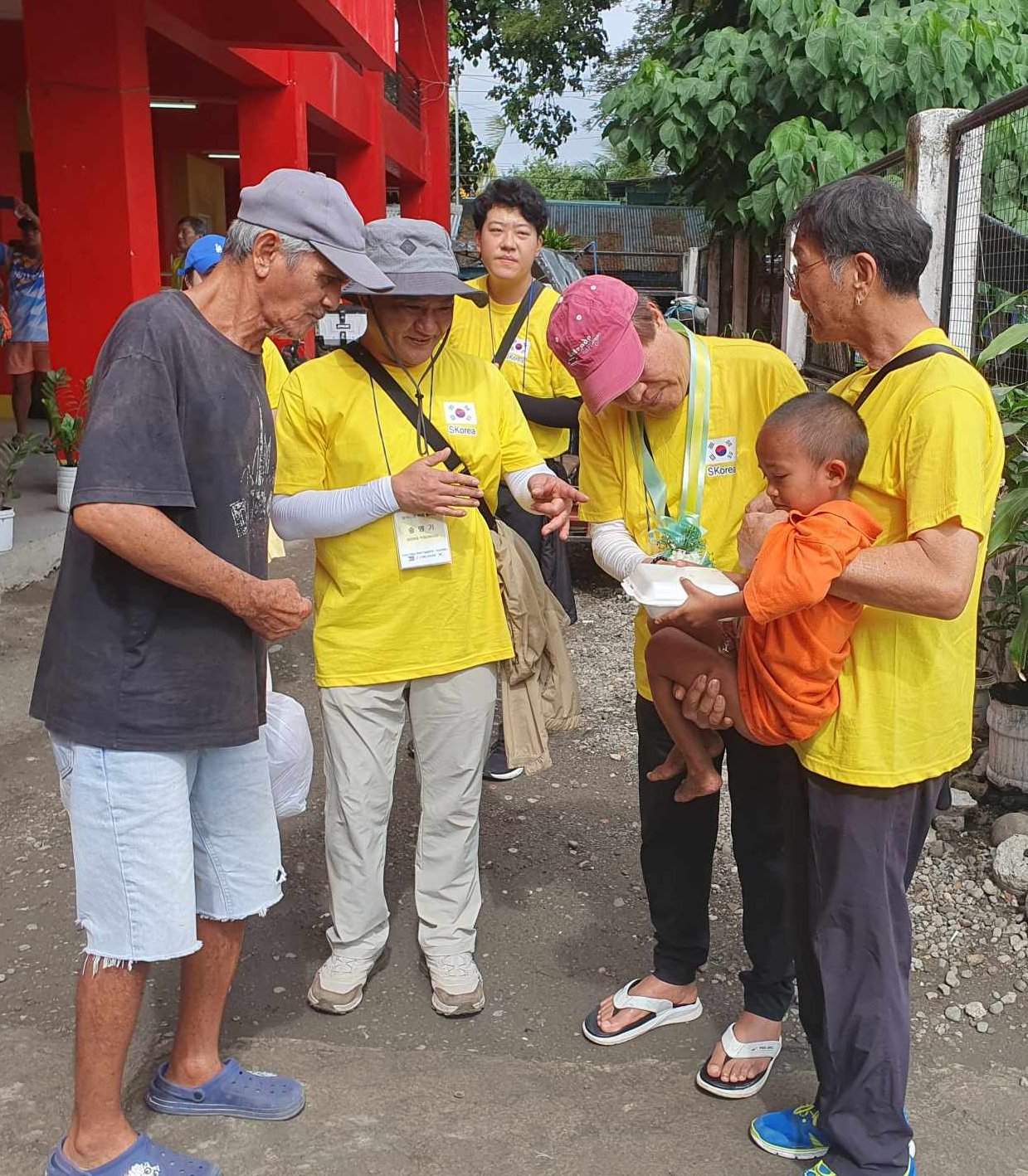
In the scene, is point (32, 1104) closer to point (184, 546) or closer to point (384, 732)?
point (384, 732)

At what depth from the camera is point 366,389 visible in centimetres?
288

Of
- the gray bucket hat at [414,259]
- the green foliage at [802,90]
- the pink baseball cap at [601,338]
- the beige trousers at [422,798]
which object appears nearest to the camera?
the pink baseball cap at [601,338]

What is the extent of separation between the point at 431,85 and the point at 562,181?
1060 inches

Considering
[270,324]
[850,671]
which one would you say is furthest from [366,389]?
[850,671]

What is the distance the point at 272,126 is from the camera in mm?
10055

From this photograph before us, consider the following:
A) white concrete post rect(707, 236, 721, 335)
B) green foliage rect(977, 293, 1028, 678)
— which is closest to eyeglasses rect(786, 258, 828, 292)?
green foliage rect(977, 293, 1028, 678)

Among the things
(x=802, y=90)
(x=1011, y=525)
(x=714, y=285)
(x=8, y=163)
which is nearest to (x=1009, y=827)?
(x=1011, y=525)

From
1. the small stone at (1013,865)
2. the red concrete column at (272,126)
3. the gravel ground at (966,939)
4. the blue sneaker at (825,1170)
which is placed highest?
the red concrete column at (272,126)

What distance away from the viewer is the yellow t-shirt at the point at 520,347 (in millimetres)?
4500

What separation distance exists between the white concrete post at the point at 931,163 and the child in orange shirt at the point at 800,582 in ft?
10.4

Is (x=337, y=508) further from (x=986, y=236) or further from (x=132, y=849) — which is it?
(x=986, y=236)

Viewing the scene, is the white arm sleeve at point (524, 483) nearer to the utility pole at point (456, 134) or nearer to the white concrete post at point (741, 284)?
the white concrete post at point (741, 284)

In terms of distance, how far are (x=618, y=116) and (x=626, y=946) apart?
31.8 ft

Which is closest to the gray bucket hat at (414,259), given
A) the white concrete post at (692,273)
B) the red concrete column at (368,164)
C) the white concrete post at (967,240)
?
the white concrete post at (967,240)
